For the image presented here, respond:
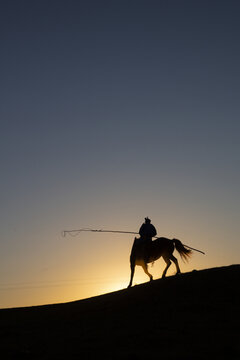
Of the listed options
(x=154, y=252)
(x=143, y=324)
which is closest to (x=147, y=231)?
(x=154, y=252)

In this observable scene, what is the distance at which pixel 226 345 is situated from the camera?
8992mm

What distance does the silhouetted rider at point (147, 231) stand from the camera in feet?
64.1

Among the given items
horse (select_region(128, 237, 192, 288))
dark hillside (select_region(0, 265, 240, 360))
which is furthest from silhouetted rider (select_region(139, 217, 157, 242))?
dark hillside (select_region(0, 265, 240, 360))

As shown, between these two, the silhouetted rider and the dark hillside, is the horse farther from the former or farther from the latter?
the dark hillside

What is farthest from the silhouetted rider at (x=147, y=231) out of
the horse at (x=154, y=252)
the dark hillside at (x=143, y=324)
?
the dark hillside at (x=143, y=324)

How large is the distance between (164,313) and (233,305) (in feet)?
5.95

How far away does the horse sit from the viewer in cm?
1936

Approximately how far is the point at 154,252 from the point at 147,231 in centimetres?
86

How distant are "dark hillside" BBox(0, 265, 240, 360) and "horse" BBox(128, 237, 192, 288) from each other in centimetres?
208

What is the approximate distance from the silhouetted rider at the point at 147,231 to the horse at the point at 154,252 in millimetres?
180

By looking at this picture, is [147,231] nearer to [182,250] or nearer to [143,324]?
[182,250]

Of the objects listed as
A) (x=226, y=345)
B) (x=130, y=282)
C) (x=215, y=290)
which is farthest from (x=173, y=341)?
(x=130, y=282)

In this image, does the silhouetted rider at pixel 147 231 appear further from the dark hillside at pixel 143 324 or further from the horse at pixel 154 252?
the dark hillside at pixel 143 324

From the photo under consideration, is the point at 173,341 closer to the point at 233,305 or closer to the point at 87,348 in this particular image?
the point at 87,348
